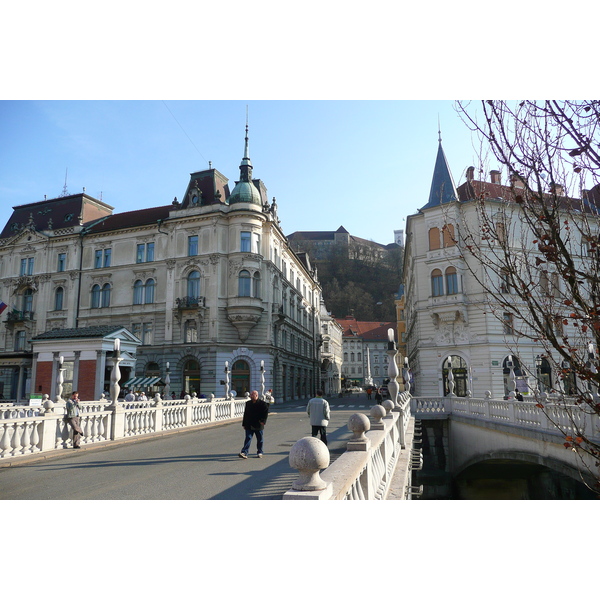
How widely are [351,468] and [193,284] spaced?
37.8 meters

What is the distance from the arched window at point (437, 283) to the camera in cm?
3660

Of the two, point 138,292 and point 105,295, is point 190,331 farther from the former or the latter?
point 105,295

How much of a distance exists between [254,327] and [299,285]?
19.9m

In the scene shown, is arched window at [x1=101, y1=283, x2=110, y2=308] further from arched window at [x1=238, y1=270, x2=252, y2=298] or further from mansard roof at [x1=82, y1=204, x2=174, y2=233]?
arched window at [x1=238, y1=270, x2=252, y2=298]

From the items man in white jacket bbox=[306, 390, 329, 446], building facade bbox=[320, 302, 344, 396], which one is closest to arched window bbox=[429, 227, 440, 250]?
man in white jacket bbox=[306, 390, 329, 446]

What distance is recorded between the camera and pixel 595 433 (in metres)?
10.5

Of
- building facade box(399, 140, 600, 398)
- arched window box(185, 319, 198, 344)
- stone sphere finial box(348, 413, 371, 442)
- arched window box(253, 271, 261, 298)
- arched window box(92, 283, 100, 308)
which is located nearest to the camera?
stone sphere finial box(348, 413, 371, 442)

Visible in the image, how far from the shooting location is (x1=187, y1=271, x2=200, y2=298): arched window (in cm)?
4097

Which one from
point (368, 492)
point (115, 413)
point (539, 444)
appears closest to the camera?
point (368, 492)

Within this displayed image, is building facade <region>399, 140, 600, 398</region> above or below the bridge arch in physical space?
above

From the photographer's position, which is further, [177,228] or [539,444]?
[177,228]

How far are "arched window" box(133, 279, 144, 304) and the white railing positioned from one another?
2193 cm

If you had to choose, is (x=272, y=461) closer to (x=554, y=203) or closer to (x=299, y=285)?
(x=554, y=203)

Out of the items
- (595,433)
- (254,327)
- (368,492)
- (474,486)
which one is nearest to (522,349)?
(474,486)
